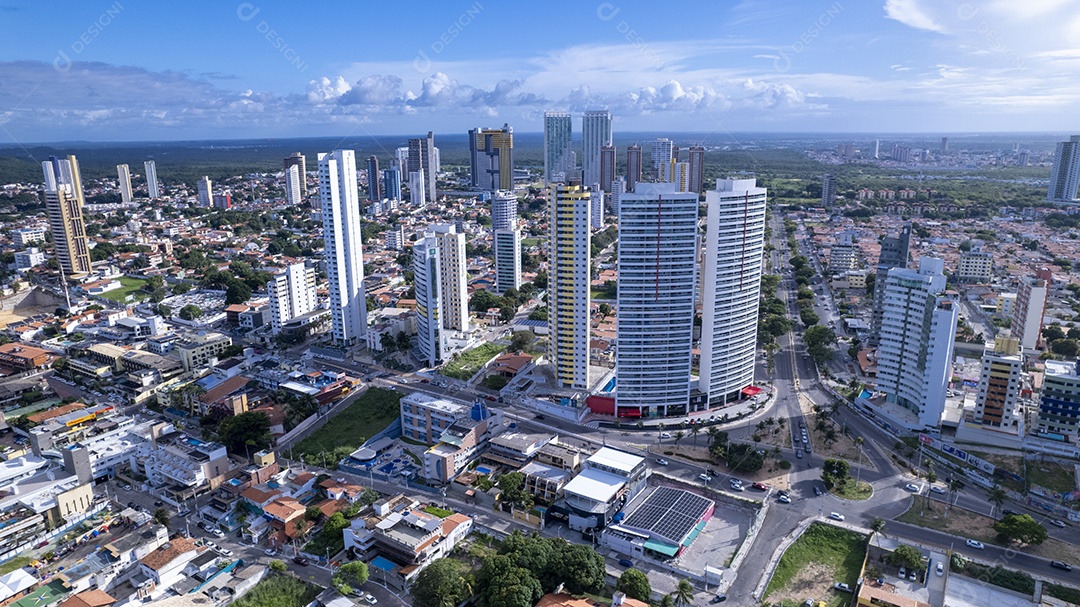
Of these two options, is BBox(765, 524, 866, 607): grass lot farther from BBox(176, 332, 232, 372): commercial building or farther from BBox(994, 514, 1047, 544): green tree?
BBox(176, 332, 232, 372): commercial building

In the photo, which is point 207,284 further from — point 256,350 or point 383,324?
point 383,324

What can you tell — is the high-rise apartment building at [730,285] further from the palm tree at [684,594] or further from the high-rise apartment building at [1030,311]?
the high-rise apartment building at [1030,311]

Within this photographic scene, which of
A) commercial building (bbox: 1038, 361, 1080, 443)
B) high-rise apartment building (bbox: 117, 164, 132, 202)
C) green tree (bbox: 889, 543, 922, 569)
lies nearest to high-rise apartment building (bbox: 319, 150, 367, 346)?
green tree (bbox: 889, 543, 922, 569)

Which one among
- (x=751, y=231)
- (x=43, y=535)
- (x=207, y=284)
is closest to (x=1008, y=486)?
(x=751, y=231)

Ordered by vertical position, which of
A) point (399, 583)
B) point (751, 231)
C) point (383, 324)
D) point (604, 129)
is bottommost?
point (399, 583)

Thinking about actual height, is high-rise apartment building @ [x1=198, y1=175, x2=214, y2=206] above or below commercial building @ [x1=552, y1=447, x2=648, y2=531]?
above

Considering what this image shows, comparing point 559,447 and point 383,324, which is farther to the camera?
point 383,324
